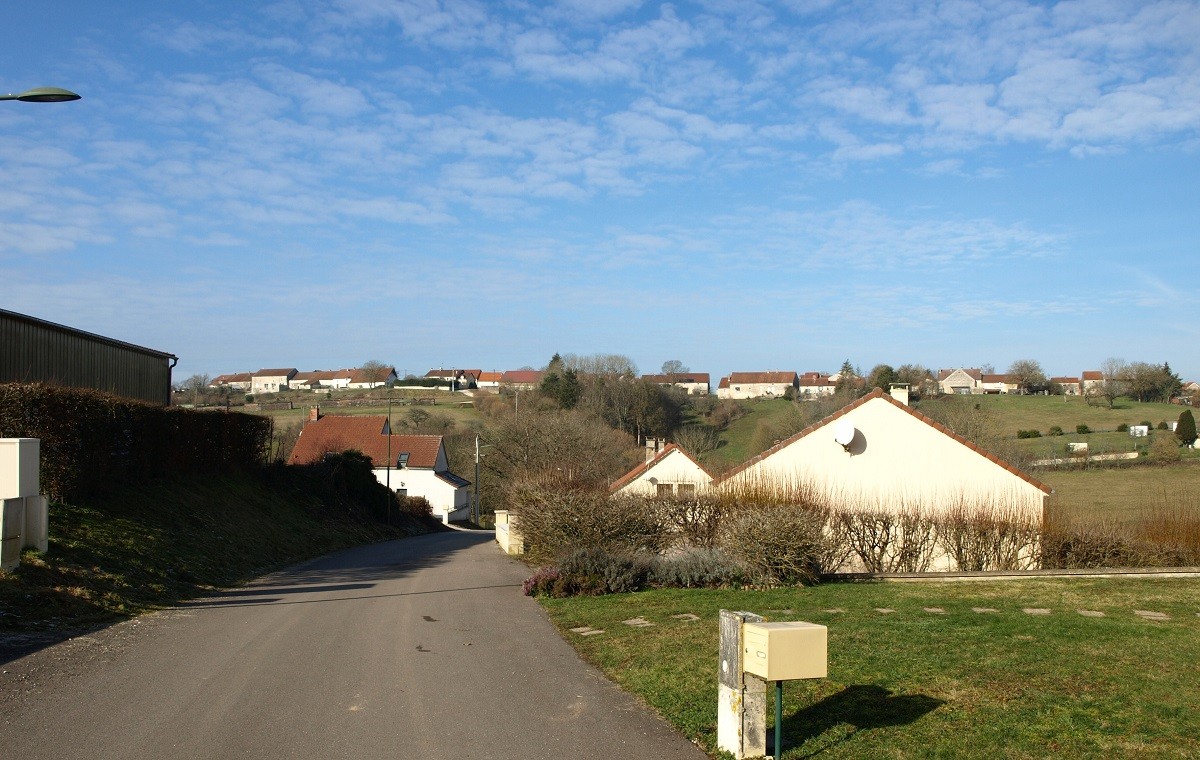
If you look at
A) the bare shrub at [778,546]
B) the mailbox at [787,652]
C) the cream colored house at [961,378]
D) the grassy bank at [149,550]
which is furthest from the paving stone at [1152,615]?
Answer: the cream colored house at [961,378]

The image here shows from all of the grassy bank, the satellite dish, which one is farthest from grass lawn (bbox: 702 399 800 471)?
the grassy bank

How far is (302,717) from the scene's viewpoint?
7.13 metres

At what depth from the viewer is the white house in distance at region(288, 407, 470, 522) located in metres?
60.1

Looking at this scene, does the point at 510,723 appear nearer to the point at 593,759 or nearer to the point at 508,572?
the point at 593,759

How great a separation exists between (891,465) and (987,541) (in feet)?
16.3

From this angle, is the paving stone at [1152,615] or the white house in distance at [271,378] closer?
the paving stone at [1152,615]

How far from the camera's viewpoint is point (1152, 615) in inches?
438

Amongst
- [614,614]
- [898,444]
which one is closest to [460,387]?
[898,444]

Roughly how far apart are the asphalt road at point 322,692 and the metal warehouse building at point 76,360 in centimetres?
920

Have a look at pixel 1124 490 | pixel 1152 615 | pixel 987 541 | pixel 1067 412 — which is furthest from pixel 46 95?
pixel 1067 412

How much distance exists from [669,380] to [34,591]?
9521 centimetres

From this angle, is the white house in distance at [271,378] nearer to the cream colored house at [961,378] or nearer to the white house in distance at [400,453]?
the white house in distance at [400,453]

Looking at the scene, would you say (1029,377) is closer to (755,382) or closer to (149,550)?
(755,382)

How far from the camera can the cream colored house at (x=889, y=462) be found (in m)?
22.2
